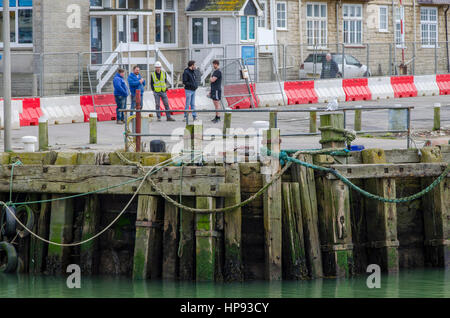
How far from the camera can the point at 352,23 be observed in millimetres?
48500

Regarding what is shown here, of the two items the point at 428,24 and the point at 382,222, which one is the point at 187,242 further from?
the point at 428,24

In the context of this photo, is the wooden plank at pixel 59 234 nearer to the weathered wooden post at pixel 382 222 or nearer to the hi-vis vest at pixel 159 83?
the weathered wooden post at pixel 382 222

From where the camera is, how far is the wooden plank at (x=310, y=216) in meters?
12.9

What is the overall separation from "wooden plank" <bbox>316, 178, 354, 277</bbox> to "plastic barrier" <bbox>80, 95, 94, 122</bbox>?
16.4 m

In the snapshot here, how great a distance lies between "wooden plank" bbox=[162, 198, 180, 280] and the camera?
42.4 ft

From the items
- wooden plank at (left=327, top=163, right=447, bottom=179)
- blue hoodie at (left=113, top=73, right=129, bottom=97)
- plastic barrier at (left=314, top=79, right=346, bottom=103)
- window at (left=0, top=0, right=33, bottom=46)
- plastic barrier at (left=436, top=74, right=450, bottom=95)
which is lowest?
wooden plank at (left=327, top=163, right=447, bottom=179)

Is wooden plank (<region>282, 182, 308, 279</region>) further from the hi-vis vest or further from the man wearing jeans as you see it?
the hi-vis vest

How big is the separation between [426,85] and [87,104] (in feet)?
50.2


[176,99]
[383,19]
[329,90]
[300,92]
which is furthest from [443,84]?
[383,19]

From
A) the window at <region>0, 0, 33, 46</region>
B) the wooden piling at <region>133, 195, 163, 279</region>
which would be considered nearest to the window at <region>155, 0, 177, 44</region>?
the window at <region>0, 0, 33, 46</region>

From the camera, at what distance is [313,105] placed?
33.1 meters

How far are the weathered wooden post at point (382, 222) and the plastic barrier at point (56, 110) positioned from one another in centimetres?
1566

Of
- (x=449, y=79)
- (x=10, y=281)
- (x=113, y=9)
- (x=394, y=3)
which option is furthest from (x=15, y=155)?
(x=394, y=3)
